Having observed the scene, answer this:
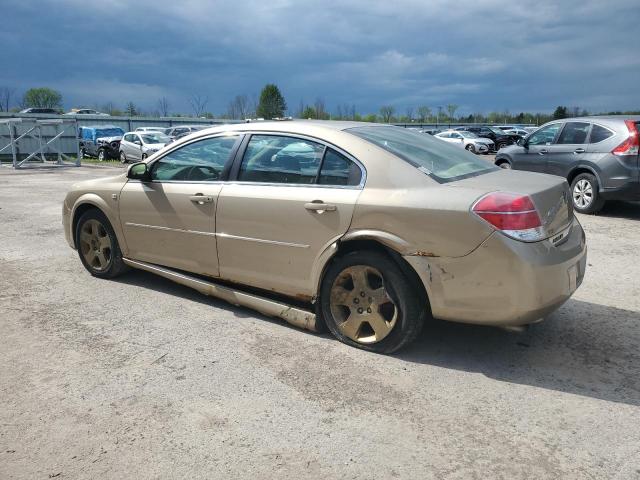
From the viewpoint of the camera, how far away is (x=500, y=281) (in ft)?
10.6

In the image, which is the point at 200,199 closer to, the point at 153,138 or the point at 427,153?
the point at 427,153

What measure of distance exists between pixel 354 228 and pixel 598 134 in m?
7.51

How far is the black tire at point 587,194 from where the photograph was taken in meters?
9.26

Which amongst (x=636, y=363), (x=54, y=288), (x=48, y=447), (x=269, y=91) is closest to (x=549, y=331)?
(x=636, y=363)

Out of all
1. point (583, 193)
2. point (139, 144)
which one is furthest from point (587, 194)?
point (139, 144)

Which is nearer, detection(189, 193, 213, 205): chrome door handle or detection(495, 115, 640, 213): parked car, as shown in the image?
detection(189, 193, 213, 205): chrome door handle

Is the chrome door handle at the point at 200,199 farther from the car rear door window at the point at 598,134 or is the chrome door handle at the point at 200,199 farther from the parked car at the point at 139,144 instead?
the parked car at the point at 139,144

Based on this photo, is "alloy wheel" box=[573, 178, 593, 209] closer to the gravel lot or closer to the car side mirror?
the gravel lot

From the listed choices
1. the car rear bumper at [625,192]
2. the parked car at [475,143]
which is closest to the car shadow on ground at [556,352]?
the car rear bumper at [625,192]

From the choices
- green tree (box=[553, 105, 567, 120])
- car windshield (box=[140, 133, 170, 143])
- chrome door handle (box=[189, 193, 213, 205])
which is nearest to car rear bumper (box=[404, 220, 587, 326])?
chrome door handle (box=[189, 193, 213, 205])

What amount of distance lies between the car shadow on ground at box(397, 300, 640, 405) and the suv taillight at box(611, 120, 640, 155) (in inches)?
203

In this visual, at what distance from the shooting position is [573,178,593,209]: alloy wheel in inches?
370

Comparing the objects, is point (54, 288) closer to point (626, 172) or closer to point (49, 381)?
point (49, 381)

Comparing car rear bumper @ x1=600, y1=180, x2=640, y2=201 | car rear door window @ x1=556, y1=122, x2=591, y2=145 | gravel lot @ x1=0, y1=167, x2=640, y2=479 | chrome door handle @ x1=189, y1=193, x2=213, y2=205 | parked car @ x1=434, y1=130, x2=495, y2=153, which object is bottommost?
parked car @ x1=434, y1=130, x2=495, y2=153
